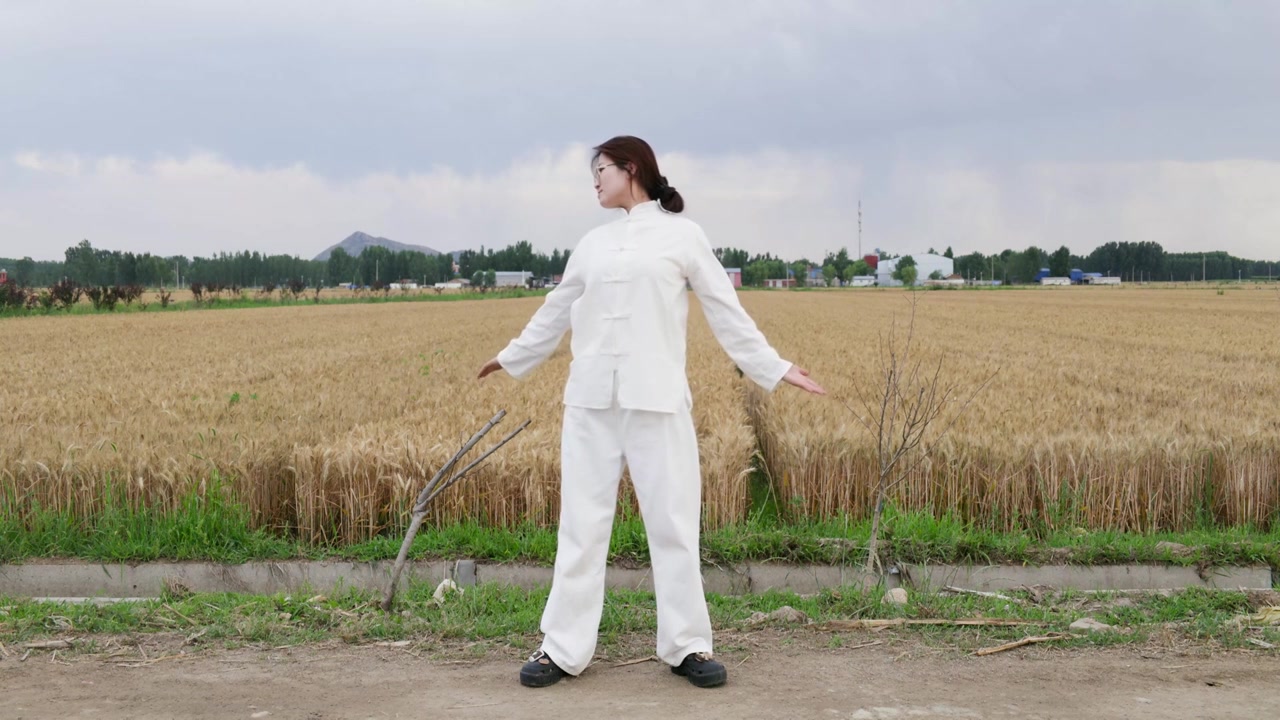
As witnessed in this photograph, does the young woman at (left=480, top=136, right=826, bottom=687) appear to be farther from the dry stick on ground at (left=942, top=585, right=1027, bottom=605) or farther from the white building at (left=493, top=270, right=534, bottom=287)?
the white building at (left=493, top=270, right=534, bottom=287)

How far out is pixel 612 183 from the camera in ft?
15.2

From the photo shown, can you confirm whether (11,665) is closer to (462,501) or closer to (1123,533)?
(462,501)

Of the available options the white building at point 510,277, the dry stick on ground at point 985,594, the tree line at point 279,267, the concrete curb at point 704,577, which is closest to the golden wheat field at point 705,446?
the concrete curb at point 704,577

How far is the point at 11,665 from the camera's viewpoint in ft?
16.4

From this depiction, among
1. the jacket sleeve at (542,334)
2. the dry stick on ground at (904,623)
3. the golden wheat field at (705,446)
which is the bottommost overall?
the dry stick on ground at (904,623)

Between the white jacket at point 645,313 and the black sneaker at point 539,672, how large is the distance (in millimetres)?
1117

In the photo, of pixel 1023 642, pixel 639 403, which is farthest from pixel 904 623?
pixel 639 403

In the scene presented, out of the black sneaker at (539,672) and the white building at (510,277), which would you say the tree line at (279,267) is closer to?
the white building at (510,277)

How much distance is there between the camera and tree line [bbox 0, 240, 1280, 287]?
108 meters

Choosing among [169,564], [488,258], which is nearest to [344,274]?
[488,258]

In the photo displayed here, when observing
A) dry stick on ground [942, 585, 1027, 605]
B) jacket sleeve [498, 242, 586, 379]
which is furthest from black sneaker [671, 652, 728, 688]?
dry stick on ground [942, 585, 1027, 605]

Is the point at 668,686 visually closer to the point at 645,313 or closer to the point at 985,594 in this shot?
the point at 645,313

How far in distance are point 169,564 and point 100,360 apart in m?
12.8

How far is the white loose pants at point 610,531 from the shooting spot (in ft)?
14.8
